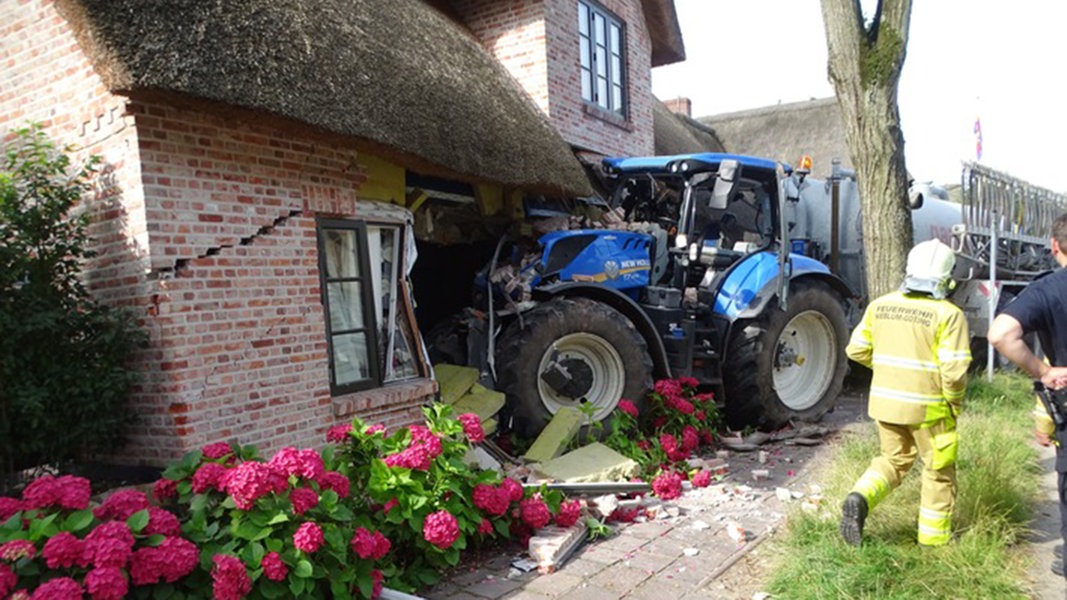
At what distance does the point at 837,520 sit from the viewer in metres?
4.04

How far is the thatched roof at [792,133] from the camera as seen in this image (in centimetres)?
1850

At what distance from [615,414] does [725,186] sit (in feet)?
7.79

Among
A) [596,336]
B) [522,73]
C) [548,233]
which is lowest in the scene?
[596,336]

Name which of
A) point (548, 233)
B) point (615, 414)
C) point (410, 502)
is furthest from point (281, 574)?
point (548, 233)

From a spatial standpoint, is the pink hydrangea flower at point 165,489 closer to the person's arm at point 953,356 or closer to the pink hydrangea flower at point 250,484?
the pink hydrangea flower at point 250,484

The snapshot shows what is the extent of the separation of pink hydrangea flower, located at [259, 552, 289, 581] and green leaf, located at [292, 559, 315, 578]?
2.1 inches

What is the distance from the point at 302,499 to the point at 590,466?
2358 mm

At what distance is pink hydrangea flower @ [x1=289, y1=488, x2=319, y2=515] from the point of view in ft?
11.0

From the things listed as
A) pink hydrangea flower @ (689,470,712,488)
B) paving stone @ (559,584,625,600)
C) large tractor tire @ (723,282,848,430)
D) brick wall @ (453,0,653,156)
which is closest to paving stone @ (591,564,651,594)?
paving stone @ (559,584,625,600)

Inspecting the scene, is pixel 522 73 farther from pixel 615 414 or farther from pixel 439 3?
pixel 615 414

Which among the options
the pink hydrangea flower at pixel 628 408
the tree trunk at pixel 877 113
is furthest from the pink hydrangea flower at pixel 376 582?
the tree trunk at pixel 877 113

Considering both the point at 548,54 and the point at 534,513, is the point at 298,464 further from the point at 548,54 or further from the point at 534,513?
the point at 548,54

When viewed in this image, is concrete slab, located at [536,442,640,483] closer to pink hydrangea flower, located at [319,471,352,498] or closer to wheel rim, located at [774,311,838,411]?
pink hydrangea flower, located at [319,471,352,498]

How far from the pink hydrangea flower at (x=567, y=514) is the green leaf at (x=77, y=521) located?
243cm
